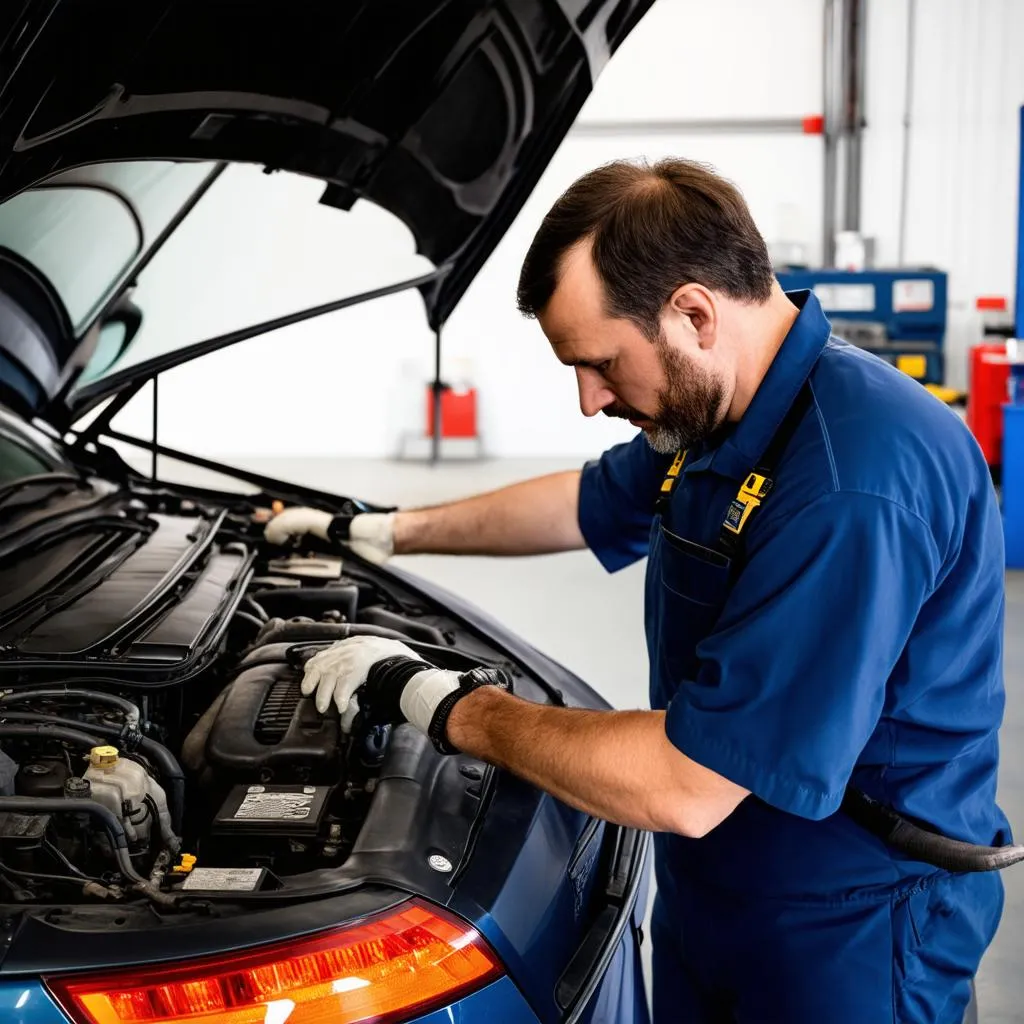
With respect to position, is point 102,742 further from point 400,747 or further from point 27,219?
point 27,219

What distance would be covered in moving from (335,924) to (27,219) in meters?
1.26

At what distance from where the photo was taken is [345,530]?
237cm

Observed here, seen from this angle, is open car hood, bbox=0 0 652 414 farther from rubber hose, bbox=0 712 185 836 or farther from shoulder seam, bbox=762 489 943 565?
shoulder seam, bbox=762 489 943 565

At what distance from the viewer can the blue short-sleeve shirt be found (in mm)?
1155

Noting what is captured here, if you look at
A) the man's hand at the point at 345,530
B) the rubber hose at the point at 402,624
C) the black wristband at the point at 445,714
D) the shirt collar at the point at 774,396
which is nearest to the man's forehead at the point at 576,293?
the shirt collar at the point at 774,396

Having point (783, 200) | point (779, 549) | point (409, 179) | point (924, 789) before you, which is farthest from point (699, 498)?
point (783, 200)

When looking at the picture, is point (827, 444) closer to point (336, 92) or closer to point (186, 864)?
point (186, 864)

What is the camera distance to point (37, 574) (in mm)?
1957

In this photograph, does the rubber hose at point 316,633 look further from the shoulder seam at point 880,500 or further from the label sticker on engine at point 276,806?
the shoulder seam at point 880,500

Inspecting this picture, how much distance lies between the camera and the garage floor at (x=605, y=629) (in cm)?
238

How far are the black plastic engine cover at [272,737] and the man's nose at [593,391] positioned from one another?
56cm

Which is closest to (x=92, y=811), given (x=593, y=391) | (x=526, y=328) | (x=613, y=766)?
(x=613, y=766)

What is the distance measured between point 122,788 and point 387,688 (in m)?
0.34

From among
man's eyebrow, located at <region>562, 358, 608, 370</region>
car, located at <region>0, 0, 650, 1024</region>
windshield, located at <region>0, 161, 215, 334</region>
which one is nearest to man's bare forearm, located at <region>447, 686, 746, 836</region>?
car, located at <region>0, 0, 650, 1024</region>
